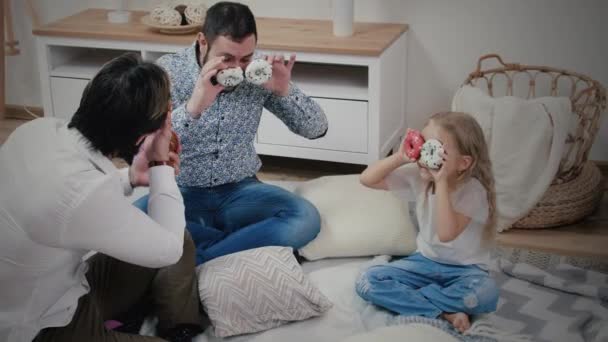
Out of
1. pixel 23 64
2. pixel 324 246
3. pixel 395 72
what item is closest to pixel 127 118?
pixel 324 246

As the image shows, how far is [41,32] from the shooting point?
3.18m

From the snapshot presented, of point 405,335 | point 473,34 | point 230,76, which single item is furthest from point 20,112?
point 405,335

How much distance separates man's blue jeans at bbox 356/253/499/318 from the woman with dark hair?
602 millimetres

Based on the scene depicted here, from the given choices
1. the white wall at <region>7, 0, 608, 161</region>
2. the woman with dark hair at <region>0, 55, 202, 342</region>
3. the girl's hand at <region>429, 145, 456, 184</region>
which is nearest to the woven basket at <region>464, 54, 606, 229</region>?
the white wall at <region>7, 0, 608, 161</region>

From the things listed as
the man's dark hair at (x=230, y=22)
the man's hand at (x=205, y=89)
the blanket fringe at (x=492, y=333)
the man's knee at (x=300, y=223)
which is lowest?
the blanket fringe at (x=492, y=333)

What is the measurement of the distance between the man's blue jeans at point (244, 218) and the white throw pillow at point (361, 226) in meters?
0.05

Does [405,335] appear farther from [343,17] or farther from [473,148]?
[343,17]

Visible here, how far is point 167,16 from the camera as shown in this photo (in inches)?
119

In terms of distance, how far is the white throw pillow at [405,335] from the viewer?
176cm

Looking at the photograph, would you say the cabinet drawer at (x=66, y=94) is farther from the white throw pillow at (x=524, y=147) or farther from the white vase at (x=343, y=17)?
the white throw pillow at (x=524, y=147)

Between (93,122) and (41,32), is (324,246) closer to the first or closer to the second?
(93,122)

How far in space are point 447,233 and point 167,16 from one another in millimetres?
1585

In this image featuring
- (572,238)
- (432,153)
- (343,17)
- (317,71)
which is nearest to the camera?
(432,153)

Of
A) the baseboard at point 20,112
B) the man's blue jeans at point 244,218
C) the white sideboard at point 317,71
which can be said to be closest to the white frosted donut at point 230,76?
the man's blue jeans at point 244,218
